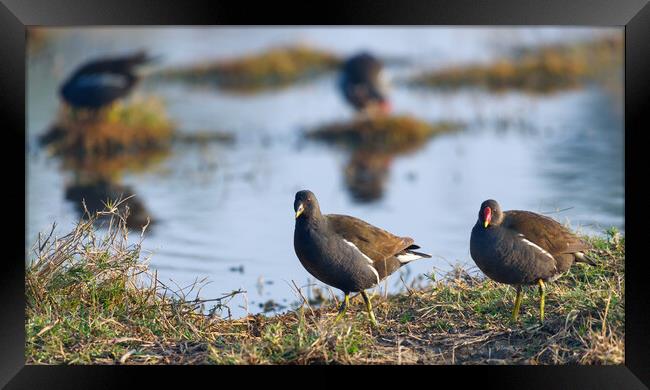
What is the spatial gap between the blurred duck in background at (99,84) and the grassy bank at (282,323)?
819 centimetres

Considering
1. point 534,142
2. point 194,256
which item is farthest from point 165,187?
point 534,142

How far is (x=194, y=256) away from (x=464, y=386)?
13.3ft

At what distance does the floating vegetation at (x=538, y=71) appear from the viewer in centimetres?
1992

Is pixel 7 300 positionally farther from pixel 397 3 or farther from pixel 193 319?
pixel 397 3

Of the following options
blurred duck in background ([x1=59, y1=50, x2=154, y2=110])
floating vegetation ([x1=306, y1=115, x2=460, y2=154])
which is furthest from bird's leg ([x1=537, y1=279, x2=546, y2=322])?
blurred duck in background ([x1=59, y1=50, x2=154, y2=110])

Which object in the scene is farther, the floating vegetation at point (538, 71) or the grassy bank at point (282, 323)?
the floating vegetation at point (538, 71)

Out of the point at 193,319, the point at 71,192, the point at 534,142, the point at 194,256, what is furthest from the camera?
the point at 534,142

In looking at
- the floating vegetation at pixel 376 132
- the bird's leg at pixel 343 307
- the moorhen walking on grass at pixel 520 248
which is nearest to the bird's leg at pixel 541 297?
the moorhen walking on grass at pixel 520 248

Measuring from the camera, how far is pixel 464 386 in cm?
518

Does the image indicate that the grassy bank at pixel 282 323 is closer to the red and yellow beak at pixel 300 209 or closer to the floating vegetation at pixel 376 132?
the red and yellow beak at pixel 300 209

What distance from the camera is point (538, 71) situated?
2011cm

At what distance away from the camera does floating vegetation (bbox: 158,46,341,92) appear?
21359mm

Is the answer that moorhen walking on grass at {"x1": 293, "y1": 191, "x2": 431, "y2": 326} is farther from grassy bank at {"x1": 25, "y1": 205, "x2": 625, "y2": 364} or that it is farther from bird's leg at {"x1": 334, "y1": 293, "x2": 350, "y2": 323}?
grassy bank at {"x1": 25, "y1": 205, "x2": 625, "y2": 364}

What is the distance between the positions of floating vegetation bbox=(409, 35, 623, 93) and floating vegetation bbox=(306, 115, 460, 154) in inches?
167
